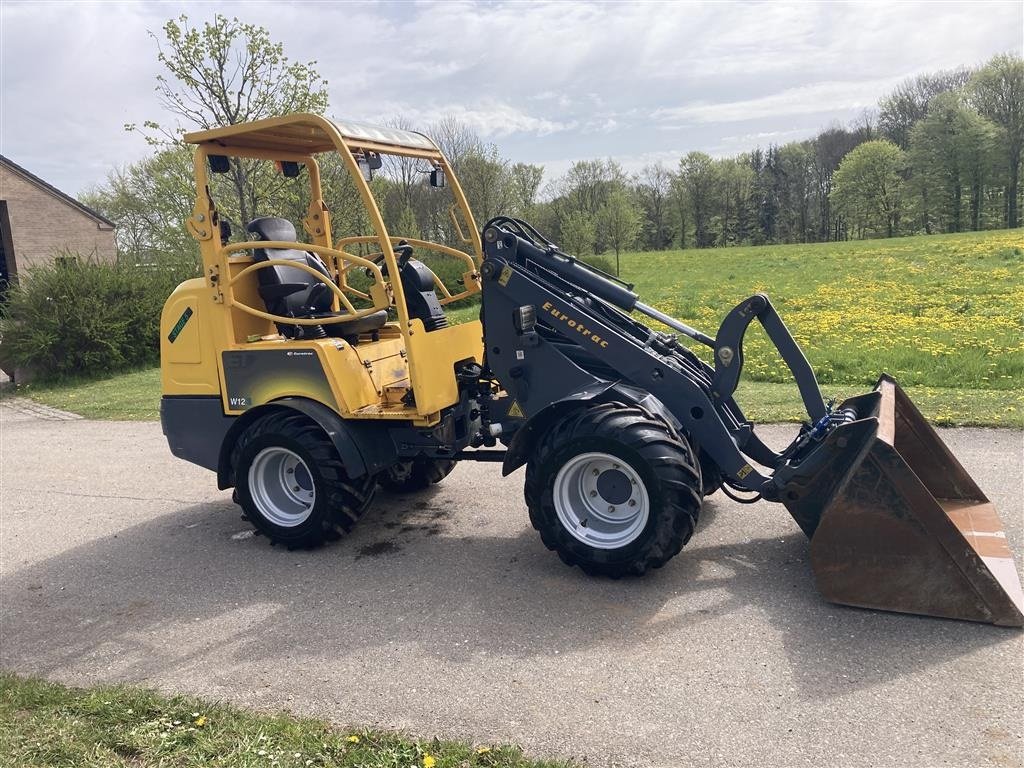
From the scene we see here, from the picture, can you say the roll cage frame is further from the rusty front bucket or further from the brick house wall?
the brick house wall

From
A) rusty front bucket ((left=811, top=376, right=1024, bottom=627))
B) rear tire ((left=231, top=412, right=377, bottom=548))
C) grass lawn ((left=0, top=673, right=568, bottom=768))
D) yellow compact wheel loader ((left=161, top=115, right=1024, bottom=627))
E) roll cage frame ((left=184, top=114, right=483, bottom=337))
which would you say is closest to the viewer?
grass lawn ((left=0, top=673, right=568, bottom=768))

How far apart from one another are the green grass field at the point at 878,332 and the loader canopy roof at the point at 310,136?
4665mm

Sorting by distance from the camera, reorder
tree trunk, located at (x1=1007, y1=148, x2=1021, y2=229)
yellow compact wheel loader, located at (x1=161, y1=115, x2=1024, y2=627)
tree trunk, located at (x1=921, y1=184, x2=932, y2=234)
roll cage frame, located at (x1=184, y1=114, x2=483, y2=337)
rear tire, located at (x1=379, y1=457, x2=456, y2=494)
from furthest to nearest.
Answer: tree trunk, located at (x1=921, y1=184, x2=932, y2=234)
tree trunk, located at (x1=1007, y1=148, x2=1021, y2=229)
rear tire, located at (x1=379, y1=457, x2=456, y2=494)
roll cage frame, located at (x1=184, y1=114, x2=483, y2=337)
yellow compact wheel loader, located at (x1=161, y1=115, x2=1024, y2=627)

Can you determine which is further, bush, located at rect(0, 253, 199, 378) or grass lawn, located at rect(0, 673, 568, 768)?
bush, located at rect(0, 253, 199, 378)

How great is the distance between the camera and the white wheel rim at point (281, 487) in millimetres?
5691

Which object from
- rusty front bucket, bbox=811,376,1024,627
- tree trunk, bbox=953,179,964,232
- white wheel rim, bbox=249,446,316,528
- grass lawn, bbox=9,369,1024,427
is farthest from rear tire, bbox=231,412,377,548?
tree trunk, bbox=953,179,964,232

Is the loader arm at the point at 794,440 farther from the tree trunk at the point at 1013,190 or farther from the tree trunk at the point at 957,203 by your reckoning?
the tree trunk at the point at 957,203

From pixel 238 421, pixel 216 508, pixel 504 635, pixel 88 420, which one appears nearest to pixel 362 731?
pixel 504 635

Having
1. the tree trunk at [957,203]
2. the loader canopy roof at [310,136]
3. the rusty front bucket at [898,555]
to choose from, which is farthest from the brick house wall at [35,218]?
the tree trunk at [957,203]

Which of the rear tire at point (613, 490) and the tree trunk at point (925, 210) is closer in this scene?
the rear tire at point (613, 490)

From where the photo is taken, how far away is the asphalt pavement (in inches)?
129

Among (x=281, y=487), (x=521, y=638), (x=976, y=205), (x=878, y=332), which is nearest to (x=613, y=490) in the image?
(x=521, y=638)

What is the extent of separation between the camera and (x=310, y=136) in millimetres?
5965

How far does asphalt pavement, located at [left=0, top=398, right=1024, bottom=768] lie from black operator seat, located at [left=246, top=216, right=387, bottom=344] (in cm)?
153
